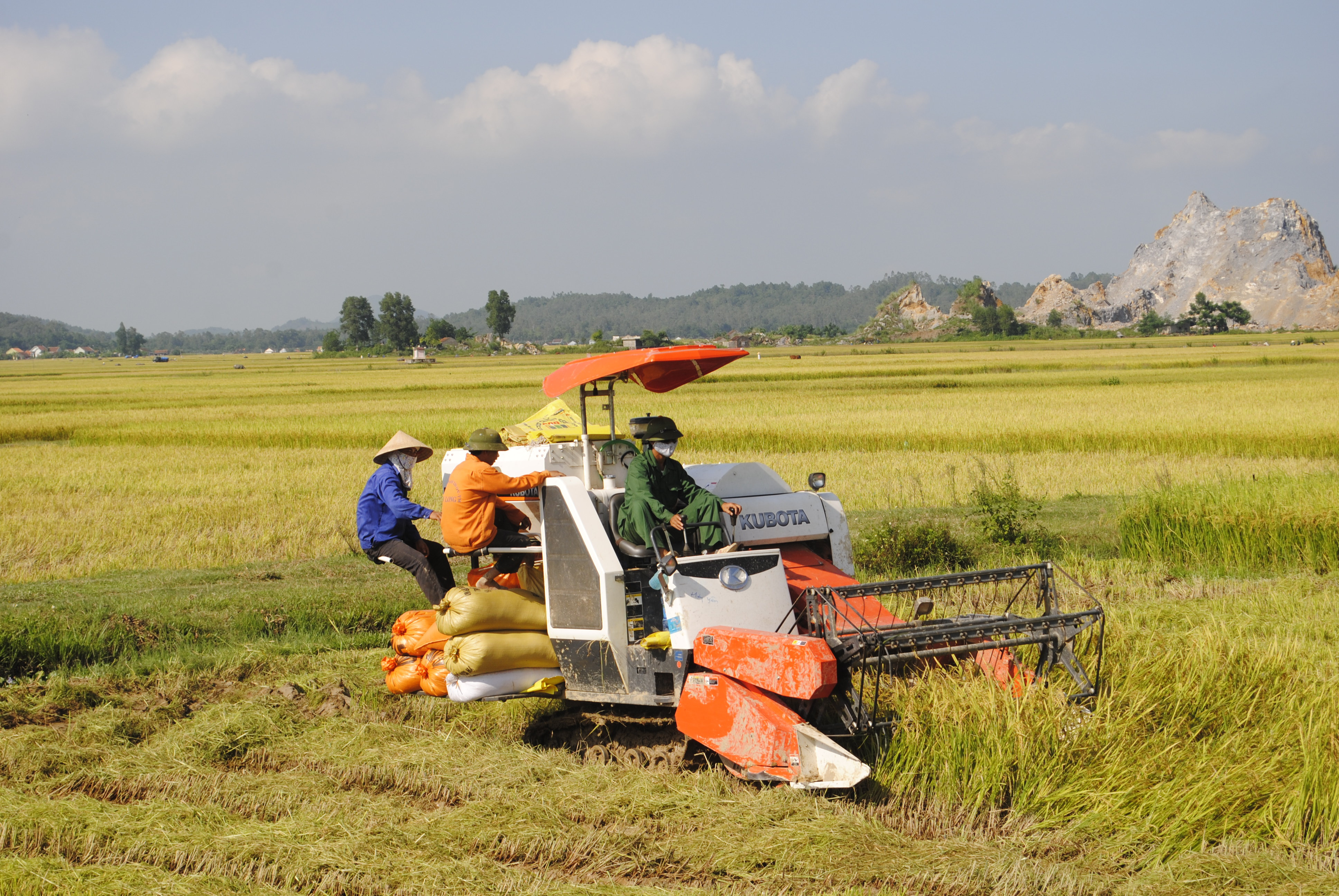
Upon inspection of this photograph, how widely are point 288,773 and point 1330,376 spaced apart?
1645 inches

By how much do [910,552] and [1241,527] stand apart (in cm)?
375

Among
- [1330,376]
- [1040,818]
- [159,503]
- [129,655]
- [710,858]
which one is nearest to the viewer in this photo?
[710,858]

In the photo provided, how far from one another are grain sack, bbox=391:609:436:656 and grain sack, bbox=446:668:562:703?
742mm

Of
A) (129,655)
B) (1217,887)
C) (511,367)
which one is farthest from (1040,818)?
(511,367)

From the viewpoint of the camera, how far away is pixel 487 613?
682 cm

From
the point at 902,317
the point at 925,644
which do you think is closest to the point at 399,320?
the point at 902,317

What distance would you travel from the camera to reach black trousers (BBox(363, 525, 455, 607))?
8383mm

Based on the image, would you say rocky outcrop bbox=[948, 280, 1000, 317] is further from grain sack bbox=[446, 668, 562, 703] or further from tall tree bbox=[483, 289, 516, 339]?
grain sack bbox=[446, 668, 562, 703]

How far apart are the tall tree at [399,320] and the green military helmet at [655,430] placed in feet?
512

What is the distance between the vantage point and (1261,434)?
2156 centimetres

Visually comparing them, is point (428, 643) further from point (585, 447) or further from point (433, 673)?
point (585, 447)

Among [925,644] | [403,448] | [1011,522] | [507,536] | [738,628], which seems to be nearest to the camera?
[925,644]

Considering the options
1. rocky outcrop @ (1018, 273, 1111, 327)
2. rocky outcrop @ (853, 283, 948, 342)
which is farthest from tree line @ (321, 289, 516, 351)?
rocky outcrop @ (1018, 273, 1111, 327)

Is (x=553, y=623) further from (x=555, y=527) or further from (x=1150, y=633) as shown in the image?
(x=1150, y=633)
